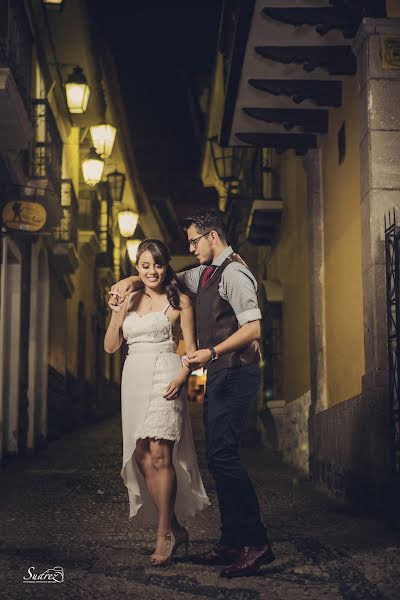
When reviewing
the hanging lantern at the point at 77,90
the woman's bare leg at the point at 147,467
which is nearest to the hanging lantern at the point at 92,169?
the hanging lantern at the point at 77,90

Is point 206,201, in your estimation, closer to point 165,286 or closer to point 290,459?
point 290,459

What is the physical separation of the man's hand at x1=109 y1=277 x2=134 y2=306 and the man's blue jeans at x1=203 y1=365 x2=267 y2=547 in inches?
28.8

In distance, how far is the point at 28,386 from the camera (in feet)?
49.2

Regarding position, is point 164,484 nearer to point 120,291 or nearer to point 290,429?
point 120,291

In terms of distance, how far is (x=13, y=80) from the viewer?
10484 millimetres

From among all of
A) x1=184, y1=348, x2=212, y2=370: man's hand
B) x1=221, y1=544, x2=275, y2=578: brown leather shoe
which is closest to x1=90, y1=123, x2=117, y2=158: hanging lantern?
x1=184, y1=348, x2=212, y2=370: man's hand

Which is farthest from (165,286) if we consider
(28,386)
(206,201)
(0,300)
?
(206,201)

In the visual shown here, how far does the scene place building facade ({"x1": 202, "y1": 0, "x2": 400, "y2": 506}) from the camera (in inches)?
295

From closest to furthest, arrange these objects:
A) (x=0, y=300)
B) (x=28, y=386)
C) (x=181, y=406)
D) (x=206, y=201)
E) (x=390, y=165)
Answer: (x=181, y=406) < (x=390, y=165) < (x=0, y=300) < (x=28, y=386) < (x=206, y=201)

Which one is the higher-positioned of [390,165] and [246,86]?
[246,86]

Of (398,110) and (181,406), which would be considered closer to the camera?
(181,406)

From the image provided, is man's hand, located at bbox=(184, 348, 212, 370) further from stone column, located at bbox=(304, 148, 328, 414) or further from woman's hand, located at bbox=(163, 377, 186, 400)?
Result: stone column, located at bbox=(304, 148, 328, 414)

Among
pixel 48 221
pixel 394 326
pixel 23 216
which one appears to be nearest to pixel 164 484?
pixel 394 326

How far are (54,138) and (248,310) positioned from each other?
12317mm
